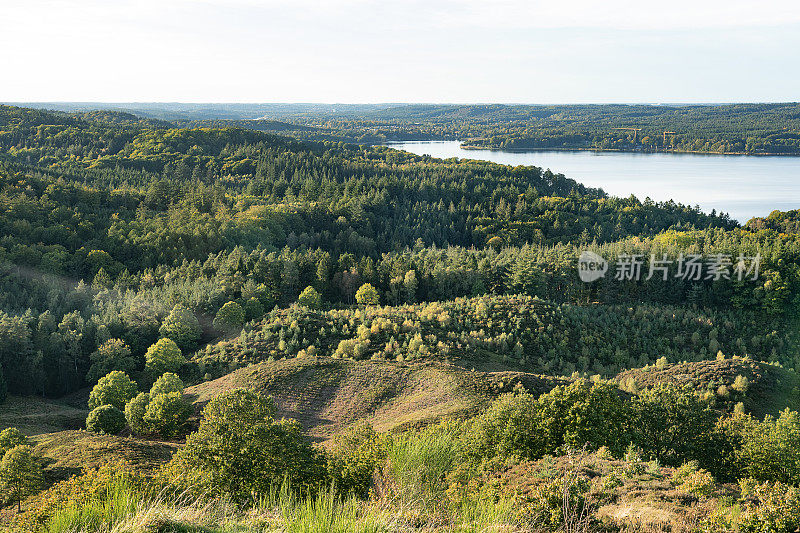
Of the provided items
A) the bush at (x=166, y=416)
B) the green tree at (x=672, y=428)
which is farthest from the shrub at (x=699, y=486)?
the bush at (x=166, y=416)

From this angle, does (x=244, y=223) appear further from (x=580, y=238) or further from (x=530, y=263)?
(x=580, y=238)

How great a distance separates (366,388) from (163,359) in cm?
1675

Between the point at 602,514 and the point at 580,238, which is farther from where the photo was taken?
the point at 580,238

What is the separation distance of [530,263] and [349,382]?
100 ft

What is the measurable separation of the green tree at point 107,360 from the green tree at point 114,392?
717 centimetres

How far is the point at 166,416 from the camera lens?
86.2 ft

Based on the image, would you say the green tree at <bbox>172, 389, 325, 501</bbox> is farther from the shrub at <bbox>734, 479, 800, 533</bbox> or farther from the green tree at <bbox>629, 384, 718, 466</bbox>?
the green tree at <bbox>629, 384, 718, 466</bbox>

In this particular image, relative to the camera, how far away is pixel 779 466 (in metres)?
18.2

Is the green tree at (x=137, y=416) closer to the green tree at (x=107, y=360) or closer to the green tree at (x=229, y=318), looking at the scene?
the green tree at (x=107, y=360)

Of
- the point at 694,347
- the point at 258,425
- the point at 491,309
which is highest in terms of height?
the point at 258,425

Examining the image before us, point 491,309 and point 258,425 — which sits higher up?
point 258,425

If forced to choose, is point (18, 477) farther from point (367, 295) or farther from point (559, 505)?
point (367, 295)

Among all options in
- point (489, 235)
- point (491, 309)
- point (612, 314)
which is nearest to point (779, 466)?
point (491, 309)

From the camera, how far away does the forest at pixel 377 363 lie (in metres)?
12.5
